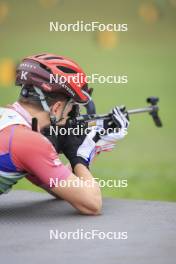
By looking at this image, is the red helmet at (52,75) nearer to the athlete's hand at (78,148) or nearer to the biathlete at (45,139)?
the biathlete at (45,139)

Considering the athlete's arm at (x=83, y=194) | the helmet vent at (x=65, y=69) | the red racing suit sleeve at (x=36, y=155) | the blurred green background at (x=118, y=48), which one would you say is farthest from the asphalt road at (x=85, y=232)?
the blurred green background at (x=118, y=48)

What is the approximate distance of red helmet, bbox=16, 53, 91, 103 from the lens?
6.56m

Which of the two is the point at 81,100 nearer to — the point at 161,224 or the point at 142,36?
the point at 161,224

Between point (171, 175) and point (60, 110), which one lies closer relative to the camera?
point (60, 110)

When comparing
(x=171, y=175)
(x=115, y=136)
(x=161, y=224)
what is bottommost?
(x=171, y=175)

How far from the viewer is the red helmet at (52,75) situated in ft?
21.5

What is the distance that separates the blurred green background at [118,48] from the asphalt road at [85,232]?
7139 mm

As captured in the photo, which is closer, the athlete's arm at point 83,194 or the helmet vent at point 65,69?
the athlete's arm at point 83,194

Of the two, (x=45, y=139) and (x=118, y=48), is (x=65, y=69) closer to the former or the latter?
(x=45, y=139)

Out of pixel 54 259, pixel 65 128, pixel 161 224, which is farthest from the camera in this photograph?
pixel 65 128

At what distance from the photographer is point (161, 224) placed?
630 cm

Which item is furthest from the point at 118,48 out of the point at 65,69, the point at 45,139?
the point at 45,139

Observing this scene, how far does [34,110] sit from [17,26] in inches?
612
